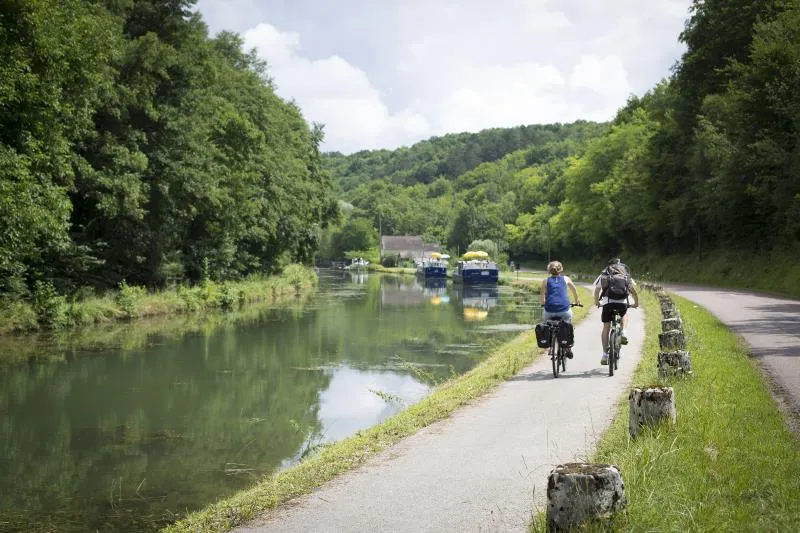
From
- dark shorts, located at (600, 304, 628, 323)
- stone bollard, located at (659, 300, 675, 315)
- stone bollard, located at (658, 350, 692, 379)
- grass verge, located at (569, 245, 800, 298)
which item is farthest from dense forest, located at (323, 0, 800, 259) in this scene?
stone bollard, located at (658, 350, 692, 379)

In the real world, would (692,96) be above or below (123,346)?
above

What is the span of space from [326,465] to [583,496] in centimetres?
386

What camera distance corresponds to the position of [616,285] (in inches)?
486

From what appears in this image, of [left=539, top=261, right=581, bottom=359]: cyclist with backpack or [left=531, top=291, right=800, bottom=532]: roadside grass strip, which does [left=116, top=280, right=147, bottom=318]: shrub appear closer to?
[left=539, top=261, right=581, bottom=359]: cyclist with backpack

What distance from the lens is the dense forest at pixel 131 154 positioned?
20672 mm

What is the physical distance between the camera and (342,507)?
19.8ft

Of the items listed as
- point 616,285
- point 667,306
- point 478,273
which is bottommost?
point 667,306

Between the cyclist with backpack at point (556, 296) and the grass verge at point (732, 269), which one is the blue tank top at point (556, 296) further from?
the grass verge at point (732, 269)

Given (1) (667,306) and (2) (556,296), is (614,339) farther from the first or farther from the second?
(1) (667,306)

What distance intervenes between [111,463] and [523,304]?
101 feet

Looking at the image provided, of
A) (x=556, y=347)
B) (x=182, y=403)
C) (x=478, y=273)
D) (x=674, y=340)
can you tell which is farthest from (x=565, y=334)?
(x=478, y=273)

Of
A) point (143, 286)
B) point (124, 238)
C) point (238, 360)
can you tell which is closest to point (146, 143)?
point (124, 238)

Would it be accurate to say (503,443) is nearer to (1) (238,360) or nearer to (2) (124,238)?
(1) (238,360)

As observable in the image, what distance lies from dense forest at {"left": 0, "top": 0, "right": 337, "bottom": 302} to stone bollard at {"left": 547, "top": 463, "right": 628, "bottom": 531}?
18147 millimetres
